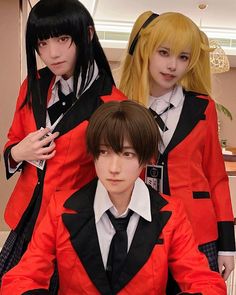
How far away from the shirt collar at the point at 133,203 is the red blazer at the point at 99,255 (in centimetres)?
2

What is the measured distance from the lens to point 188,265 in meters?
1.01

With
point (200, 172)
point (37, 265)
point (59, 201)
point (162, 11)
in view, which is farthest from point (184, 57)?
point (162, 11)

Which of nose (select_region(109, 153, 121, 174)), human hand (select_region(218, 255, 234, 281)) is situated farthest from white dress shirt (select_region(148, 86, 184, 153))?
human hand (select_region(218, 255, 234, 281))

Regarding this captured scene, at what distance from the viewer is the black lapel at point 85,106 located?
3.79 feet

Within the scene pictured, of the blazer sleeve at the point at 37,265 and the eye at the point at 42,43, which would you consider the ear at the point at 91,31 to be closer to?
the eye at the point at 42,43

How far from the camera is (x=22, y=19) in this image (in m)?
3.24

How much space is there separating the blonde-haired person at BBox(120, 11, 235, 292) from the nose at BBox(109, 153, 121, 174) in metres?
0.31

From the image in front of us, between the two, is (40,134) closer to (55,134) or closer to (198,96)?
(55,134)

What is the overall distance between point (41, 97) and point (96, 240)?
0.49 metres

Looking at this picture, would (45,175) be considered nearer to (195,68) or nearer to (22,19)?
(195,68)

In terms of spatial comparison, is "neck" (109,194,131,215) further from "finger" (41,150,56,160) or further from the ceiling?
the ceiling

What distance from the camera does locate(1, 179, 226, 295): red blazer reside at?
100cm

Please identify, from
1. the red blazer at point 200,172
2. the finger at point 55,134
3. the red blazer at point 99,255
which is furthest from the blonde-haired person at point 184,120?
the finger at point 55,134

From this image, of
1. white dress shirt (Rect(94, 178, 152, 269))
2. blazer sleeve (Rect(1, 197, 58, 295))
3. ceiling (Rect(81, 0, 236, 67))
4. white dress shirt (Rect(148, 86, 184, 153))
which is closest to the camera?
blazer sleeve (Rect(1, 197, 58, 295))
